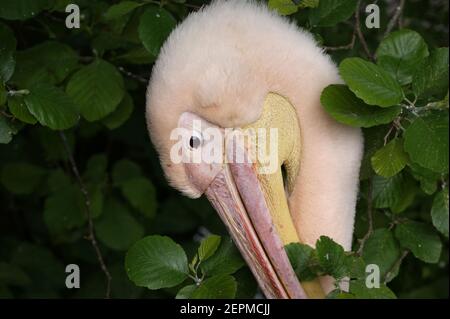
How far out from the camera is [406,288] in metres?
4.00

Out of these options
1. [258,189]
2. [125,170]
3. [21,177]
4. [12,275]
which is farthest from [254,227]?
[21,177]

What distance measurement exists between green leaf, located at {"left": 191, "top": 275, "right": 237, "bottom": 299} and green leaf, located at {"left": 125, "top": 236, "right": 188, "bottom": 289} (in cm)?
13

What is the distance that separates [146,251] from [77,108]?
74cm

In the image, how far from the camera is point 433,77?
260 centimetres

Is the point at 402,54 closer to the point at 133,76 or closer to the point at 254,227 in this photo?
the point at 254,227

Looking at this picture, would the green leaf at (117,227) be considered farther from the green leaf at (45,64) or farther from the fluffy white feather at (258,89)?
the fluffy white feather at (258,89)

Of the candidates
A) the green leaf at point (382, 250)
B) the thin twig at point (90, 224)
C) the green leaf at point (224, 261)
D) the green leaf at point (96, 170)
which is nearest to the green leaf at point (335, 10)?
the green leaf at point (382, 250)

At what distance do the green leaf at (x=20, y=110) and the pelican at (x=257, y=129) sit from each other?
0.42 meters

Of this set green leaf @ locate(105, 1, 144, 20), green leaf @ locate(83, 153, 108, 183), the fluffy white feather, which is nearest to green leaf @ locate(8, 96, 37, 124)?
the fluffy white feather

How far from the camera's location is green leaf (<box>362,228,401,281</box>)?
2.96 meters

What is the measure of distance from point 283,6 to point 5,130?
3.51ft

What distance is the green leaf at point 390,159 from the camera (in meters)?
2.66
